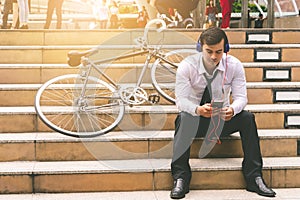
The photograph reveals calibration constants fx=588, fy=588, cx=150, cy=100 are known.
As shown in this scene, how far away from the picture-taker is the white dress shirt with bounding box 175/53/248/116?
5.03 m

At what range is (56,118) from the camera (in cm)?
566

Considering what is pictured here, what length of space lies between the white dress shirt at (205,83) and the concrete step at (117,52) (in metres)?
1.92

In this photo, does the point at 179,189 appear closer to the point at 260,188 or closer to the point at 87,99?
the point at 260,188

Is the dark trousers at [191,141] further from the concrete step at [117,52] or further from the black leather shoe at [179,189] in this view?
the concrete step at [117,52]

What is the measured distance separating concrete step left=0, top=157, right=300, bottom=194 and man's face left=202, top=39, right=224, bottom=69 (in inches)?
36.4

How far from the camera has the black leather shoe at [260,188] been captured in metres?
4.86

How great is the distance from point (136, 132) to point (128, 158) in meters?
0.35

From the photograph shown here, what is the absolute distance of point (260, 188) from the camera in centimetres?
489

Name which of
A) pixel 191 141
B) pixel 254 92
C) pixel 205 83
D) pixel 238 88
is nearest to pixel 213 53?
pixel 205 83

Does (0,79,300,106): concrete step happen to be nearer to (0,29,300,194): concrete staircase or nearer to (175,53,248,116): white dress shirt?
(0,29,300,194): concrete staircase

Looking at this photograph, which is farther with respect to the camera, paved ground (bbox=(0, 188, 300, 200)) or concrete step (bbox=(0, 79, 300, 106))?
concrete step (bbox=(0, 79, 300, 106))

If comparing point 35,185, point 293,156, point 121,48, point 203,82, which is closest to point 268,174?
point 293,156

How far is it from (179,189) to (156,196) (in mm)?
222

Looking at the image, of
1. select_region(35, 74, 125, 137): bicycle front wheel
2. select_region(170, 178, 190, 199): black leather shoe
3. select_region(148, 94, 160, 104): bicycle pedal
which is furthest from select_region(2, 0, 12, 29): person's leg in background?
select_region(170, 178, 190, 199): black leather shoe
